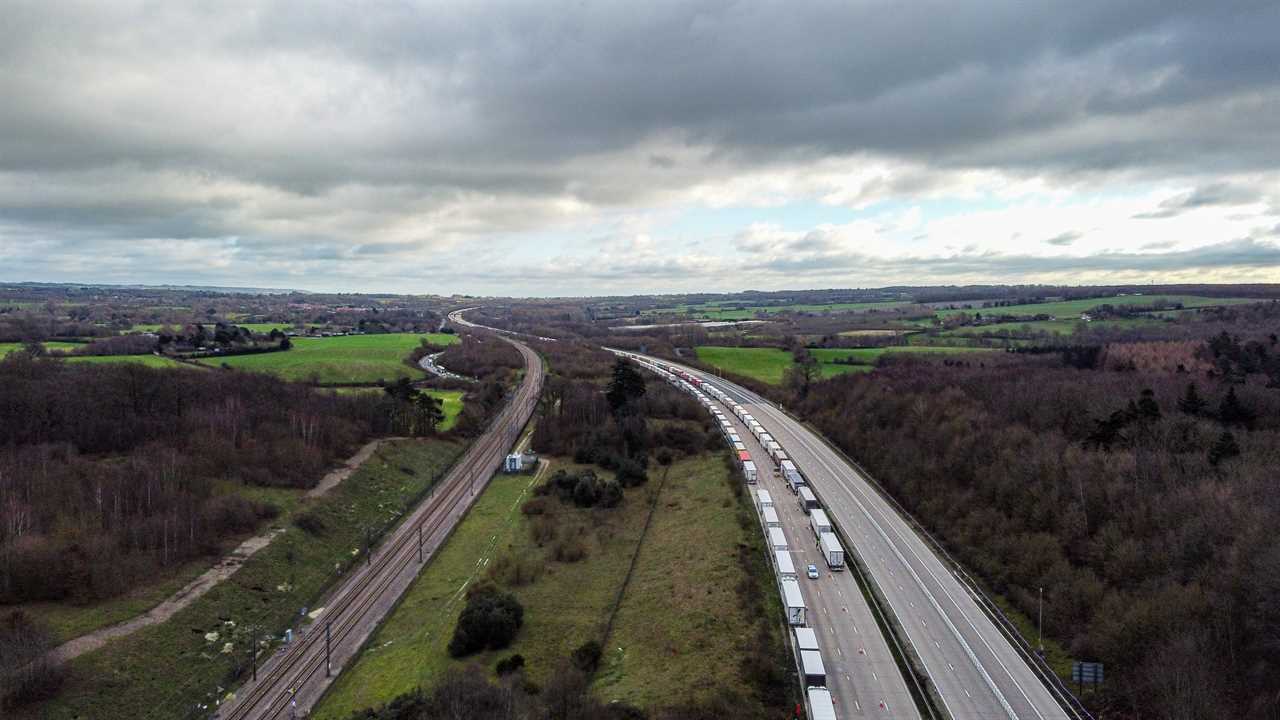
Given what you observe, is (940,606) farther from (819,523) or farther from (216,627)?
(216,627)

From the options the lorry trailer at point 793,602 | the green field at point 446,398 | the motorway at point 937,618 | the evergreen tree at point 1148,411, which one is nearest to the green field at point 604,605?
the lorry trailer at point 793,602

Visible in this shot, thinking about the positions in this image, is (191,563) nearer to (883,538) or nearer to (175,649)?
(175,649)

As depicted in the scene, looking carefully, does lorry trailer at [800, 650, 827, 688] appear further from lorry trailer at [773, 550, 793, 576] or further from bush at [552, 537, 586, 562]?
bush at [552, 537, 586, 562]

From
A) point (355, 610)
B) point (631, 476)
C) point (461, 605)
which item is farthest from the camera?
point (631, 476)

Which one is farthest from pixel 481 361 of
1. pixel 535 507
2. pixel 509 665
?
pixel 509 665

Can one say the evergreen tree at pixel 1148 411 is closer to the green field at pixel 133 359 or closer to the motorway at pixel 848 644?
the motorway at pixel 848 644

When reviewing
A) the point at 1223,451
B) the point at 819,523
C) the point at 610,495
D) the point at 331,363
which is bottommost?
the point at 610,495

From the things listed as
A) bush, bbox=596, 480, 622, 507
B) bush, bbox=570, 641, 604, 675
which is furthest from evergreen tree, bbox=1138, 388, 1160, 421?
bush, bbox=570, 641, 604, 675
